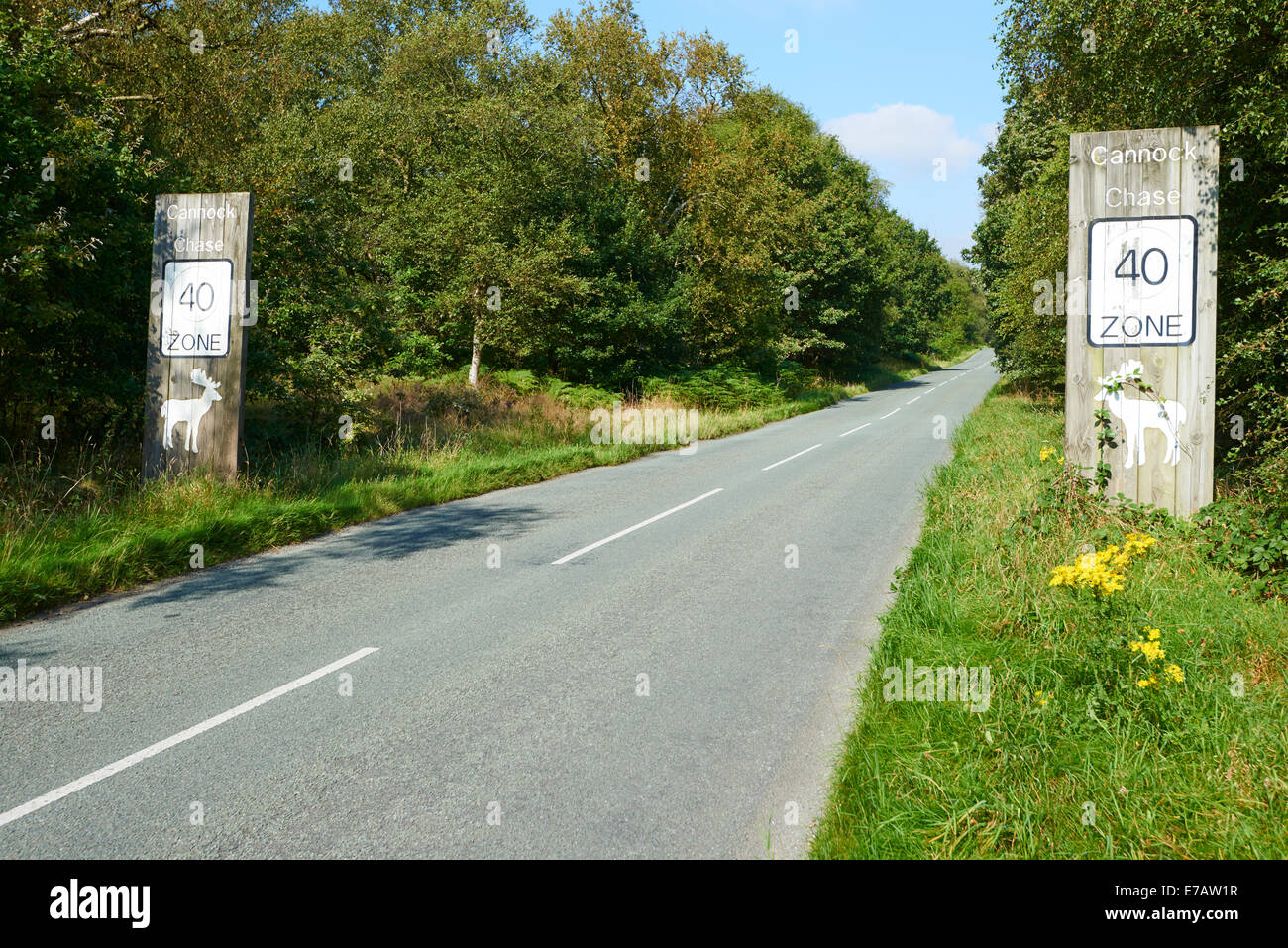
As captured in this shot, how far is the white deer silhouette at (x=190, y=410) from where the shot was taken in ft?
35.3

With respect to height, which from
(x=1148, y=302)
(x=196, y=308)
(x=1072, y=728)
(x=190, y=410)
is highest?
(x=196, y=308)

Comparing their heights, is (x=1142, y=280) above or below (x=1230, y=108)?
below

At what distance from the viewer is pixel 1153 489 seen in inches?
302

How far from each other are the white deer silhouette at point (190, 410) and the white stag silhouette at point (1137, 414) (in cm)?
1006

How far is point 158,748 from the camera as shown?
14.1ft

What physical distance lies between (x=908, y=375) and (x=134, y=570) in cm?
6156

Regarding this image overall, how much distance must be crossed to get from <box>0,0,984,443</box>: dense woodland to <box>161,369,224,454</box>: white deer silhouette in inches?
37.4

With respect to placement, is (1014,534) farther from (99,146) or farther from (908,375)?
(908,375)

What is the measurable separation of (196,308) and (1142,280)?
1058 centimetres

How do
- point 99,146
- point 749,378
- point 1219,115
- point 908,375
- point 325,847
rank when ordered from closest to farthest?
point 325,847 < point 1219,115 < point 99,146 < point 749,378 < point 908,375

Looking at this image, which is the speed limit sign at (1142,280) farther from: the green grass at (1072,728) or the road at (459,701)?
the road at (459,701)

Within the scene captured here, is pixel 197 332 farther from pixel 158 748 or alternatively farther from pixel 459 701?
pixel 459 701

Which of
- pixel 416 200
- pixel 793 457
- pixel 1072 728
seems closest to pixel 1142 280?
pixel 1072 728
